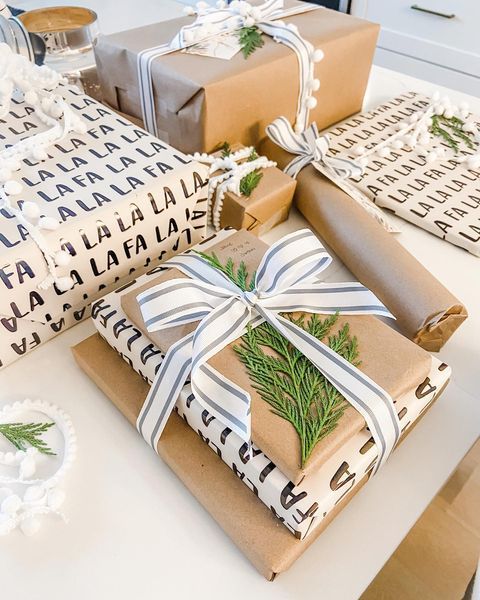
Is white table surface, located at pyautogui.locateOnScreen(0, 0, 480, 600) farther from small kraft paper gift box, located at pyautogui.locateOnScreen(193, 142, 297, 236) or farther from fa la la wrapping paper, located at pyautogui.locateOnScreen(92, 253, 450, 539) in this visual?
small kraft paper gift box, located at pyautogui.locateOnScreen(193, 142, 297, 236)

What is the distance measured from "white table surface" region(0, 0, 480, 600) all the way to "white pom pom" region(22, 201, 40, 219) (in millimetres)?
137

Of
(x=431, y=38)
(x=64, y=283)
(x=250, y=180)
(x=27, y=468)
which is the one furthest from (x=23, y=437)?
(x=431, y=38)

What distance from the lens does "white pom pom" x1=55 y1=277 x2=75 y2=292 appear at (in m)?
0.46

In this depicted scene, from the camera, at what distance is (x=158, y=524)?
1.31 feet

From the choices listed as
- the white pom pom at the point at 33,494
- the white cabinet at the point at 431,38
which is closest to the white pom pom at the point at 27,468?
the white pom pom at the point at 33,494

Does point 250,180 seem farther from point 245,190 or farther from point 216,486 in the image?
point 216,486

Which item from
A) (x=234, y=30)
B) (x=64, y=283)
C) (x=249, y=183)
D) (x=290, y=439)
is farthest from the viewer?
(x=234, y=30)

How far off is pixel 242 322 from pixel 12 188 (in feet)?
0.77

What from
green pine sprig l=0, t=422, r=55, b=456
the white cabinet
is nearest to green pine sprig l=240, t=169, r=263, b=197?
green pine sprig l=0, t=422, r=55, b=456

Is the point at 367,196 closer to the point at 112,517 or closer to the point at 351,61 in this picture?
the point at 351,61

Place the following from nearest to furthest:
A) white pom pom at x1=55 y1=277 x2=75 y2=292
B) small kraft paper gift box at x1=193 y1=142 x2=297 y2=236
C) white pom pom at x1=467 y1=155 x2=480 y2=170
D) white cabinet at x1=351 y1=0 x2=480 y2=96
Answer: white pom pom at x1=55 y1=277 x2=75 y2=292
small kraft paper gift box at x1=193 y1=142 x2=297 y2=236
white pom pom at x1=467 y1=155 x2=480 y2=170
white cabinet at x1=351 y1=0 x2=480 y2=96

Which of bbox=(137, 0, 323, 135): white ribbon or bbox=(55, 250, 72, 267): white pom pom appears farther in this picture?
bbox=(137, 0, 323, 135): white ribbon

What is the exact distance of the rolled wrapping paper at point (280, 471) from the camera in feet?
1.17

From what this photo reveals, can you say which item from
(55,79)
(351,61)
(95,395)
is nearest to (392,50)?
(351,61)
